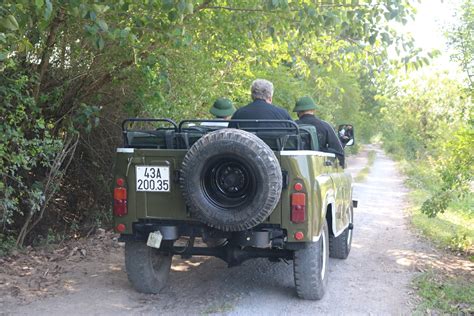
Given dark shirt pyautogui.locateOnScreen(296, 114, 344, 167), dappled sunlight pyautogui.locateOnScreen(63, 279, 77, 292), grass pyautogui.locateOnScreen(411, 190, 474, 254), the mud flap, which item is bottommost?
grass pyautogui.locateOnScreen(411, 190, 474, 254)

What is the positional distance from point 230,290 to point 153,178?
1.52m

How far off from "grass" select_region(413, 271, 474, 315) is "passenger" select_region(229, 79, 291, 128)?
2.24 metres

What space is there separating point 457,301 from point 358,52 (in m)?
3.76

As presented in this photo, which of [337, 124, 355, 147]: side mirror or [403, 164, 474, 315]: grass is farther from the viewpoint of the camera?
[337, 124, 355, 147]: side mirror

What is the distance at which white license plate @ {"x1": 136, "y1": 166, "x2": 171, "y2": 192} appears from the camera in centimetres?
546

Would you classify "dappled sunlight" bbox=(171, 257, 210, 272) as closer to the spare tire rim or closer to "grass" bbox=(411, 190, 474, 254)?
the spare tire rim

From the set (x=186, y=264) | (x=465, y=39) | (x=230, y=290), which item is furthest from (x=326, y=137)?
(x=465, y=39)

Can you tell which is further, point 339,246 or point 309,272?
point 339,246

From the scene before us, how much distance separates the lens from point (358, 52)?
823 centimetres

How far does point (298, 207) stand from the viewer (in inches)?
204

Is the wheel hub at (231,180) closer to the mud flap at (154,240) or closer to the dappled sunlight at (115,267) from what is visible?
the mud flap at (154,240)

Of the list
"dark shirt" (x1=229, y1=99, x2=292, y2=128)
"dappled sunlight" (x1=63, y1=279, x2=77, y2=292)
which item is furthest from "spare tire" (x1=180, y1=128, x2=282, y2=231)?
"dappled sunlight" (x1=63, y1=279, x2=77, y2=292)

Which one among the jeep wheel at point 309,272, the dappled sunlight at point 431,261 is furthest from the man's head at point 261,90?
the dappled sunlight at point 431,261

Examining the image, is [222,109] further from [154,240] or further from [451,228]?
[451,228]
